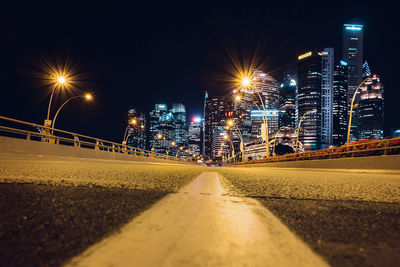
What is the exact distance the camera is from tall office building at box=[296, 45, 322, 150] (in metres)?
171

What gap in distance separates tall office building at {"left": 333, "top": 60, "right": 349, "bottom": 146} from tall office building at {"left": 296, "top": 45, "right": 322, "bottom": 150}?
16.5m

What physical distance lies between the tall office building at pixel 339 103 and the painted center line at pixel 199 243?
212585 mm

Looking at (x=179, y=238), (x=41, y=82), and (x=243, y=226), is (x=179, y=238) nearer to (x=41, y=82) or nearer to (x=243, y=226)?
(x=243, y=226)

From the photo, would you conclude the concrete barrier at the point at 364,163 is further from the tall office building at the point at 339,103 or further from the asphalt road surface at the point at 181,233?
the tall office building at the point at 339,103

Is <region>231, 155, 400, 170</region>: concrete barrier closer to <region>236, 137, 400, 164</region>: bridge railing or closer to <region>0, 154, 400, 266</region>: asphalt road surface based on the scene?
<region>236, 137, 400, 164</region>: bridge railing

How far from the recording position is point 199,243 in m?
0.90

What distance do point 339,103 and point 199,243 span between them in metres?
218

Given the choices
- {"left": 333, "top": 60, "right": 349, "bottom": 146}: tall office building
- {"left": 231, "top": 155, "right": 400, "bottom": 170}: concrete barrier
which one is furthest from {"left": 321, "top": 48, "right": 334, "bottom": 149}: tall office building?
{"left": 231, "top": 155, "right": 400, "bottom": 170}: concrete barrier

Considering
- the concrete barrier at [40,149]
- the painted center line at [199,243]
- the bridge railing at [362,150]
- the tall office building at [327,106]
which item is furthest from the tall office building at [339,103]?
the painted center line at [199,243]

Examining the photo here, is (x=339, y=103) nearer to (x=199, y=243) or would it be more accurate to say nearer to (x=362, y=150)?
(x=362, y=150)

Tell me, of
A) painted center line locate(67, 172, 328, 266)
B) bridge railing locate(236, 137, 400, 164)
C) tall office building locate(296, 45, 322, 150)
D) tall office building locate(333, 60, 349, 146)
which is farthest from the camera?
tall office building locate(333, 60, 349, 146)

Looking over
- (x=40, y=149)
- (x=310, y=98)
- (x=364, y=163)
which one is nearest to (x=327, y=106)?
(x=310, y=98)

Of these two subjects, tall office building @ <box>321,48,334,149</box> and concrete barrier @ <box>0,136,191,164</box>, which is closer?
concrete barrier @ <box>0,136,191,164</box>

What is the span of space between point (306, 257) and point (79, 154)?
1732 centimetres
